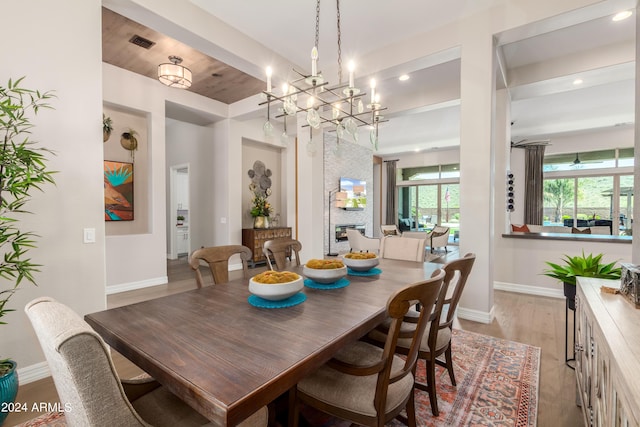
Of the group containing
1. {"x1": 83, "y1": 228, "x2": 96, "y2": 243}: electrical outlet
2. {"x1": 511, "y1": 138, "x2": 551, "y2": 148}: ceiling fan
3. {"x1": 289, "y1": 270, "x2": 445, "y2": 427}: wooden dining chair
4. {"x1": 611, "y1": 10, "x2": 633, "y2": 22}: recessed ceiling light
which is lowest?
{"x1": 289, "y1": 270, "x2": 445, "y2": 427}: wooden dining chair

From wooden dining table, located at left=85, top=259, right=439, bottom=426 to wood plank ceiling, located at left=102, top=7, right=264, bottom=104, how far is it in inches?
126

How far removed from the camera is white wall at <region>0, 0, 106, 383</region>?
2074 mm

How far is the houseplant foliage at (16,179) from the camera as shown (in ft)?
5.52

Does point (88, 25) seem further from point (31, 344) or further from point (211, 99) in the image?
point (211, 99)

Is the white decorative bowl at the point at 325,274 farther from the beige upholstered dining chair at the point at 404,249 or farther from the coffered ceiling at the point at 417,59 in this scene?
the coffered ceiling at the point at 417,59

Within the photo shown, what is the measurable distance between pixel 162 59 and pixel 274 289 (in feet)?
13.4

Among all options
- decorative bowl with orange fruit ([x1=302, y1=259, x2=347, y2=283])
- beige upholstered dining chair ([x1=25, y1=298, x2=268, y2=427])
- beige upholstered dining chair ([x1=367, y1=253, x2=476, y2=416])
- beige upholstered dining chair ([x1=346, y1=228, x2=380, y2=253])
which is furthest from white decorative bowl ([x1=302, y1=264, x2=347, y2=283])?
beige upholstered dining chair ([x1=346, y1=228, x2=380, y2=253])

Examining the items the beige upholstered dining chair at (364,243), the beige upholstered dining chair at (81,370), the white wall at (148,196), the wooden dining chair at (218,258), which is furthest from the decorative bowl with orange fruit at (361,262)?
the white wall at (148,196)

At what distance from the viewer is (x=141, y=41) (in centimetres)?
356

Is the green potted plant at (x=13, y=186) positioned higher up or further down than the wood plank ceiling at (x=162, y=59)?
further down

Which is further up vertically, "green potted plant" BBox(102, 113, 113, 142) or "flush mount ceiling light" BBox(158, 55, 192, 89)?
"flush mount ceiling light" BBox(158, 55, 192, 89)

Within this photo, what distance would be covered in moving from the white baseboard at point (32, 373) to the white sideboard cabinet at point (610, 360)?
3.23 meters

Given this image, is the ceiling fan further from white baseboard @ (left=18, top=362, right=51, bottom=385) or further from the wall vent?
white baseboard @ (left=18, top=362, right=51, bottom=385)

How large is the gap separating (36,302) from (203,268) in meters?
5.33
